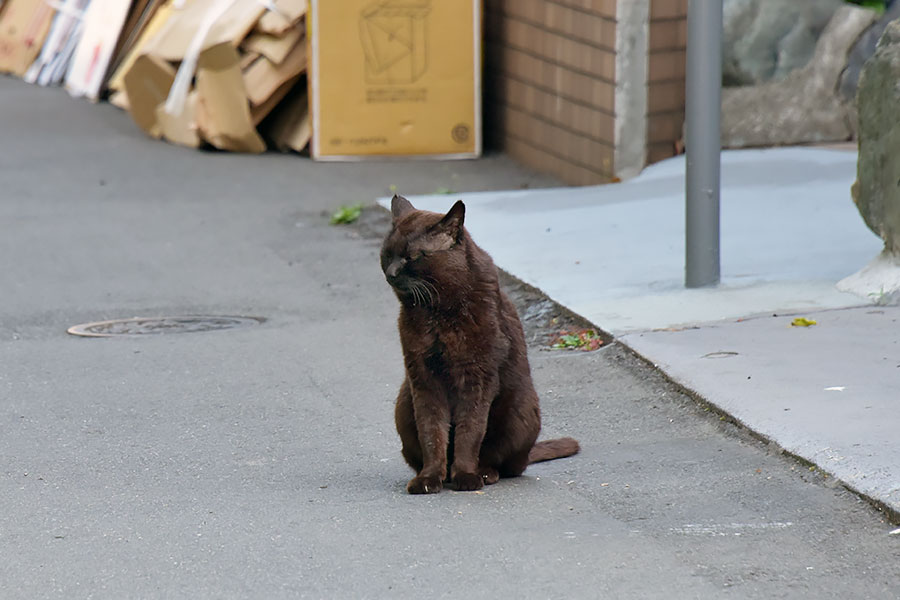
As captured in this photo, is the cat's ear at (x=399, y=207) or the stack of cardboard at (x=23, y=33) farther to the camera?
the stack of cardboard at (x=23, y=33)

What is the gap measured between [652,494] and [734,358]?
1.72 m

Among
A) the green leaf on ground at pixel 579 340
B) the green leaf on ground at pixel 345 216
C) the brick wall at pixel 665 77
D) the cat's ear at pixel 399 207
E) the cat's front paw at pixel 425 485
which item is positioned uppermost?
the cat's ear at pixel 399 207

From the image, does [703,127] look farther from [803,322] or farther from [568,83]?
[568,83]

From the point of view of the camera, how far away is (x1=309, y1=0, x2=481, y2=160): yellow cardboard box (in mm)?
12625

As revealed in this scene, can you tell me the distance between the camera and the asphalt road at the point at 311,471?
411 centimetres

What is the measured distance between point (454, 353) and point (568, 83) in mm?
7128

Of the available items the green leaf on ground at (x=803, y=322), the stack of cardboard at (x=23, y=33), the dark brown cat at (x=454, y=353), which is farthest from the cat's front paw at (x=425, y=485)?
the stack of cardboard at (x=23, y=33)

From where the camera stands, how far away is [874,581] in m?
3.95

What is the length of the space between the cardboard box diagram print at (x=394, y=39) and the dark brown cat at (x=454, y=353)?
7908 mm

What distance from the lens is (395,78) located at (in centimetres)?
1272

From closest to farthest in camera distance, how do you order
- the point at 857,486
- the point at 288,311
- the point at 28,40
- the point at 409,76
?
the point at 857,486, the point at 288,311, the point at 409,76, the point at 28,40

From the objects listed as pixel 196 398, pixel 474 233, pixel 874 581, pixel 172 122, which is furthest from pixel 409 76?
pixel 874 581

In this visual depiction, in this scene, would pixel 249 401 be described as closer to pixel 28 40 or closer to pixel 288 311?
pixel 288 311

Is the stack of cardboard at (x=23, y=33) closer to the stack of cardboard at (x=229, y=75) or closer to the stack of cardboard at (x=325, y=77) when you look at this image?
the stack of cardboard at (x=229, y=75)
